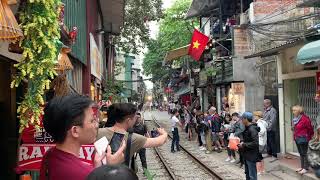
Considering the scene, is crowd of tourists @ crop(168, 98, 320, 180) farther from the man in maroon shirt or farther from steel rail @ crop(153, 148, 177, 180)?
the man in maroon shirt

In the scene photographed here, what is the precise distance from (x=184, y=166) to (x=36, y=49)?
12749mm

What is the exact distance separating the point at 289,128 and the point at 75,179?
1396cm

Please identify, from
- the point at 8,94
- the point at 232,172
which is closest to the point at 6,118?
the point at 8,94

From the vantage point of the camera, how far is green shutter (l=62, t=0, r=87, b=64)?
35.8ft

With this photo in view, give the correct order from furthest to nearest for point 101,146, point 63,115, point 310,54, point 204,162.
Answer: point 204,162 < point 310,54 < point 101,146 < point 63,115

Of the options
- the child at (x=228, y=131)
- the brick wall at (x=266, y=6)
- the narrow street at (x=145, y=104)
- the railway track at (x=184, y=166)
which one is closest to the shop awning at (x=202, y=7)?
the narrow street at (x=145, y=104)

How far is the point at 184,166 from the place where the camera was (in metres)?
16.7

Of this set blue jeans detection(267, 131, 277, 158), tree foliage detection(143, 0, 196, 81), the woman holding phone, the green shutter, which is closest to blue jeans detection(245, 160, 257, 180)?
the green shutter

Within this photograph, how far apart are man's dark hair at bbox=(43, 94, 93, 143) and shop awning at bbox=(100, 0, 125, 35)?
1864 cm

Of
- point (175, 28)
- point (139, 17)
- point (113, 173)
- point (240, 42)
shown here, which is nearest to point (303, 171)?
point (113, 173)

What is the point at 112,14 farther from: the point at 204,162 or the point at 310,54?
the point at 310,54

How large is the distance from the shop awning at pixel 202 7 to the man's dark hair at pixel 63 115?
2497 centimetres

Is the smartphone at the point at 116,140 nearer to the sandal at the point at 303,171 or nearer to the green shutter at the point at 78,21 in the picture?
the green shutter at the point at 78,21

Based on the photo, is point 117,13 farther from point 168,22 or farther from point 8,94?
point 8,94
